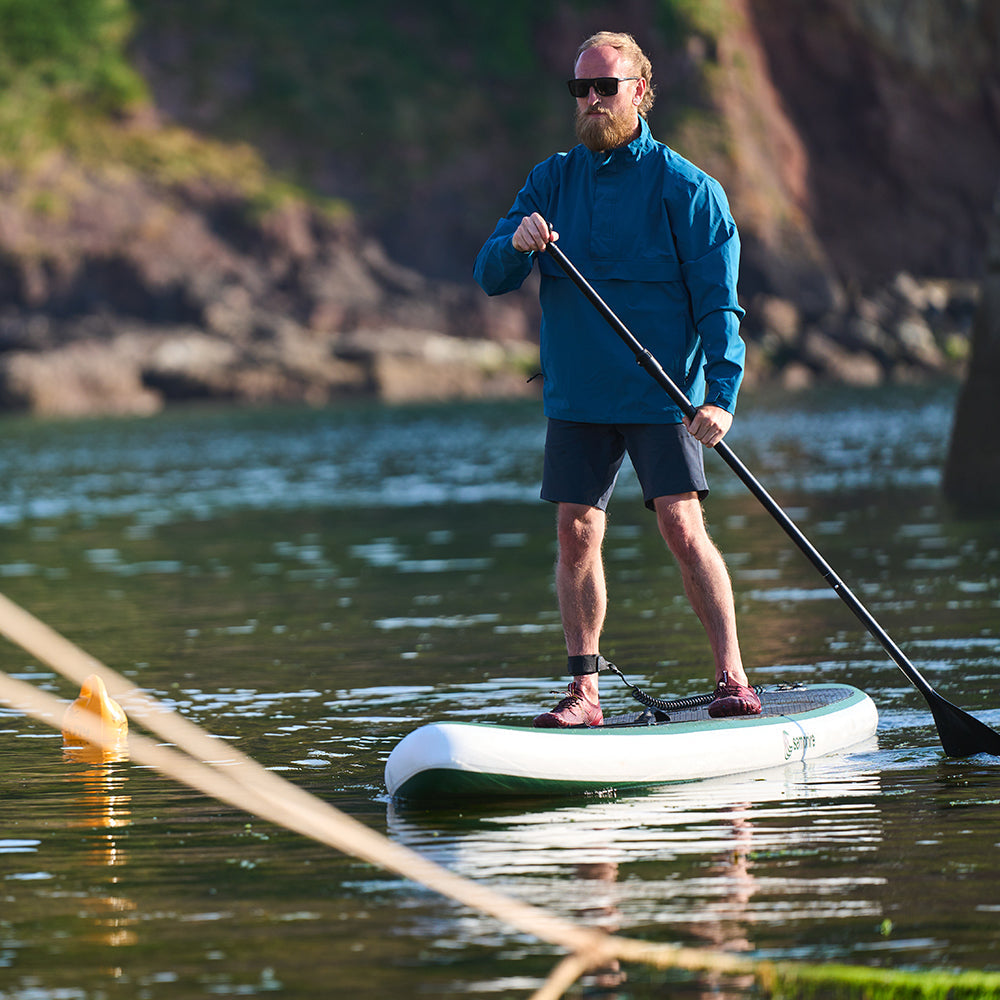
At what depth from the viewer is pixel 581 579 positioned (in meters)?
6.78

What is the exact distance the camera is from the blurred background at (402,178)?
62.2 m

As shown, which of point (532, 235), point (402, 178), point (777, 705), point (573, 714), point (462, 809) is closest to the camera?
point (462, 809)

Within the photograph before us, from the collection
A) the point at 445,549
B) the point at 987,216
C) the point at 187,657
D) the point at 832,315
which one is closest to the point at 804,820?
the point at 187,657

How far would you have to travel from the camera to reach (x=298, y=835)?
222 inches

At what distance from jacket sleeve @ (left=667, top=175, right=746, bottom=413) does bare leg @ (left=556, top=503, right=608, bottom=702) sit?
0.63m

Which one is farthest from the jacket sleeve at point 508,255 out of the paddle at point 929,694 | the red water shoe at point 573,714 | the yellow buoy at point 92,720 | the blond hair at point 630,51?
the yellow buoy at point 92,720

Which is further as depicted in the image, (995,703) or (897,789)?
(995,703)

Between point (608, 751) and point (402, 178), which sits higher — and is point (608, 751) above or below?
below

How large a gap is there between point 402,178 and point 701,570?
66645 mm

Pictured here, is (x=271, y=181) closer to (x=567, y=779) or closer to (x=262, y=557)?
(x=262, y=557)

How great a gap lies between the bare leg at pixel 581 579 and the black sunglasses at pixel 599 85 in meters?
1.45

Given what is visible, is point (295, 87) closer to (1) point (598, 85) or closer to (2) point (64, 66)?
(2) point (64, 66)

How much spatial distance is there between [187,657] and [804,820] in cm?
499

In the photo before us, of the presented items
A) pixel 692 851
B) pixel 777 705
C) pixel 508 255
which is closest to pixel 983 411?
pixel 777 705
